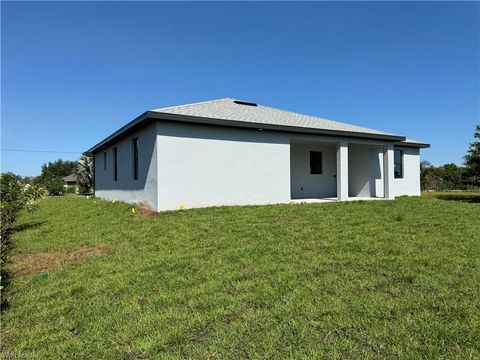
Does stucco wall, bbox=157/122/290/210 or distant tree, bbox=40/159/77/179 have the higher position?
distant tree, bbox=40/159/77/179

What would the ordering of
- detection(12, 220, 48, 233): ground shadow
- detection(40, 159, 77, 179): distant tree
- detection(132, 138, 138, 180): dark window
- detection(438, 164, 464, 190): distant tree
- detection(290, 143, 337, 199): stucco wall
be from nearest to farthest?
detection(12, 220, 48, 233): ground shadow < detection(132, 138, 138, 180): dark window < detection(290, 143, 337, 199): stucco wall < detection(438, 164, 464, 190): distant tree < detection(40, 159, 77, 179): distant tree

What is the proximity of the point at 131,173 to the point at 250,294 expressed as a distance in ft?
33.1

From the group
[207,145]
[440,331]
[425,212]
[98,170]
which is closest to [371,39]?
[425,212]

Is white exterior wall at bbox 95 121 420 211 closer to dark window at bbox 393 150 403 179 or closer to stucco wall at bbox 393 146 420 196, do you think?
dark window at bbox 393 150 403 179

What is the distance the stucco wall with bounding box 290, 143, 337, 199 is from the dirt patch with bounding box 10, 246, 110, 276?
34.2ft

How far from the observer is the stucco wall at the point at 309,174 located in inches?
586

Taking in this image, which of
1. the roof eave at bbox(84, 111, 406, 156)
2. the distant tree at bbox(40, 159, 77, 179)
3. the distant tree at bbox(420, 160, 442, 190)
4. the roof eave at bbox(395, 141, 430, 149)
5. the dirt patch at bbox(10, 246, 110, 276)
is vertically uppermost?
the distant tree at bbox(40, 159, 77, 179)

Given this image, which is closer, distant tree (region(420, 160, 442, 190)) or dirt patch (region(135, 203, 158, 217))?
dirt patch (region(135, 203, 158, 217))

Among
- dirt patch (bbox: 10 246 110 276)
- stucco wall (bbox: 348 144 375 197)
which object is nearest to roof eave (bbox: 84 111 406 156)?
stucco wall (bbox: 348 144 375 197)

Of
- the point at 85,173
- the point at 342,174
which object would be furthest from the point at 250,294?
the point at 85,173

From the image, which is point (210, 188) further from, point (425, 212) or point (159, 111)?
point (425, 212)

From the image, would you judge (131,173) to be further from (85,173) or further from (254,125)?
(85,173)

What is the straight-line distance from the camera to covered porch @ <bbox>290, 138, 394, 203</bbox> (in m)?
14.5

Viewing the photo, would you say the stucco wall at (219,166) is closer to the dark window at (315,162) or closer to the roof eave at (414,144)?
the dark window at (315,162)
